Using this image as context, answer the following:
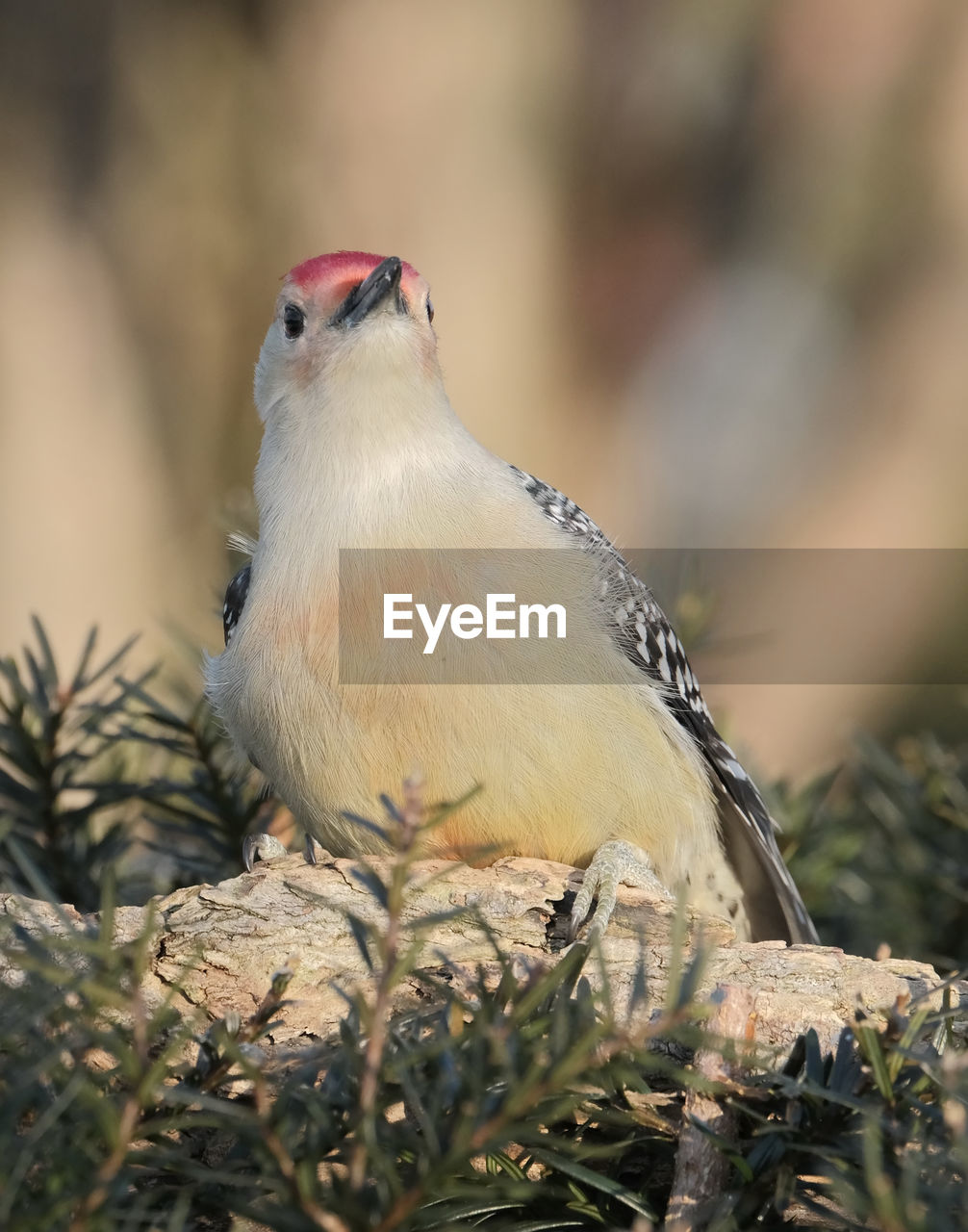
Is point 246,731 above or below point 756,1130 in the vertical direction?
above

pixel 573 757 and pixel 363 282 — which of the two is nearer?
pixel 573 757

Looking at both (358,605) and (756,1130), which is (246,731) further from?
(756,1130)

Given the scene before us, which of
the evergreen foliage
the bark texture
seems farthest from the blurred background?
the evergreen foliage

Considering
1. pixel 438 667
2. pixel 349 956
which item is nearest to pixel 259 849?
pixel 438 667

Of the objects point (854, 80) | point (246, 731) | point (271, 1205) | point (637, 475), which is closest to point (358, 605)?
point (246, 731)

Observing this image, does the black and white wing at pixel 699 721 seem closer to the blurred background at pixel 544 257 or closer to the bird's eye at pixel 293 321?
the bird's eye at pixel 293 321

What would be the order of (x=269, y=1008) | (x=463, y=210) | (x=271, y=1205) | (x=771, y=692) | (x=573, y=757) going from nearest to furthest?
1. (x=271, y=1205)
2. (x=269, y=1008)
3. (x=573, y=757)
4. (x=771, y=692)
5. (x=463, y=210)
